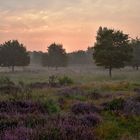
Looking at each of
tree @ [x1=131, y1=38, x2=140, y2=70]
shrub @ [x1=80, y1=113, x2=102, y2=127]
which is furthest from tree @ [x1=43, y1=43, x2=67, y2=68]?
shrub @ [x1=80, y1=113, x2=102, y2=127]

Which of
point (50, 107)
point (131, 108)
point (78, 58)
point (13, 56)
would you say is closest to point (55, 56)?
point (13, 56)

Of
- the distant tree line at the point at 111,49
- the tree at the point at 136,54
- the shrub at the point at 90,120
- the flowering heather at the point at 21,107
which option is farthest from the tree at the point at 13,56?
the shrub at the point at 90,120

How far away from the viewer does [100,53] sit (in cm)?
5900

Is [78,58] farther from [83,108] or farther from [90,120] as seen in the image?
[90,120]

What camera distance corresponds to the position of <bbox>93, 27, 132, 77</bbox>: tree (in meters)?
59.3

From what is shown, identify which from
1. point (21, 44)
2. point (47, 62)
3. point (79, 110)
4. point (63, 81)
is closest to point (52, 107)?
point (79, 110)

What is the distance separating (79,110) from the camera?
13.5 meters

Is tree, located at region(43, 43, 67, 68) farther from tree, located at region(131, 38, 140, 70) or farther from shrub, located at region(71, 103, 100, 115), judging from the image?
shrub, located at region(71, 103, 100, 115)

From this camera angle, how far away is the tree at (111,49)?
59.3 metres

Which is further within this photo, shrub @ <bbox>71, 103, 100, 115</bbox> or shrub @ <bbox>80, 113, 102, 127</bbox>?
shrub @ <bbox>71, 103, 100, 115</bbox>

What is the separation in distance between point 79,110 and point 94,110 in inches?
27.2

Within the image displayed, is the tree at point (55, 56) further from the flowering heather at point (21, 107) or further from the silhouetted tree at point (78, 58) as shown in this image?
the flowering heather at point (21, 107)

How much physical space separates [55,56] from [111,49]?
4946cm

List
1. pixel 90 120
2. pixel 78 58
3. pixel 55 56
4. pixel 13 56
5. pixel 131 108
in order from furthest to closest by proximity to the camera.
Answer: pixel 78 58 → pixel 55 56 → pixel 13 56 → pixel 131 108 → pixel 90 120
